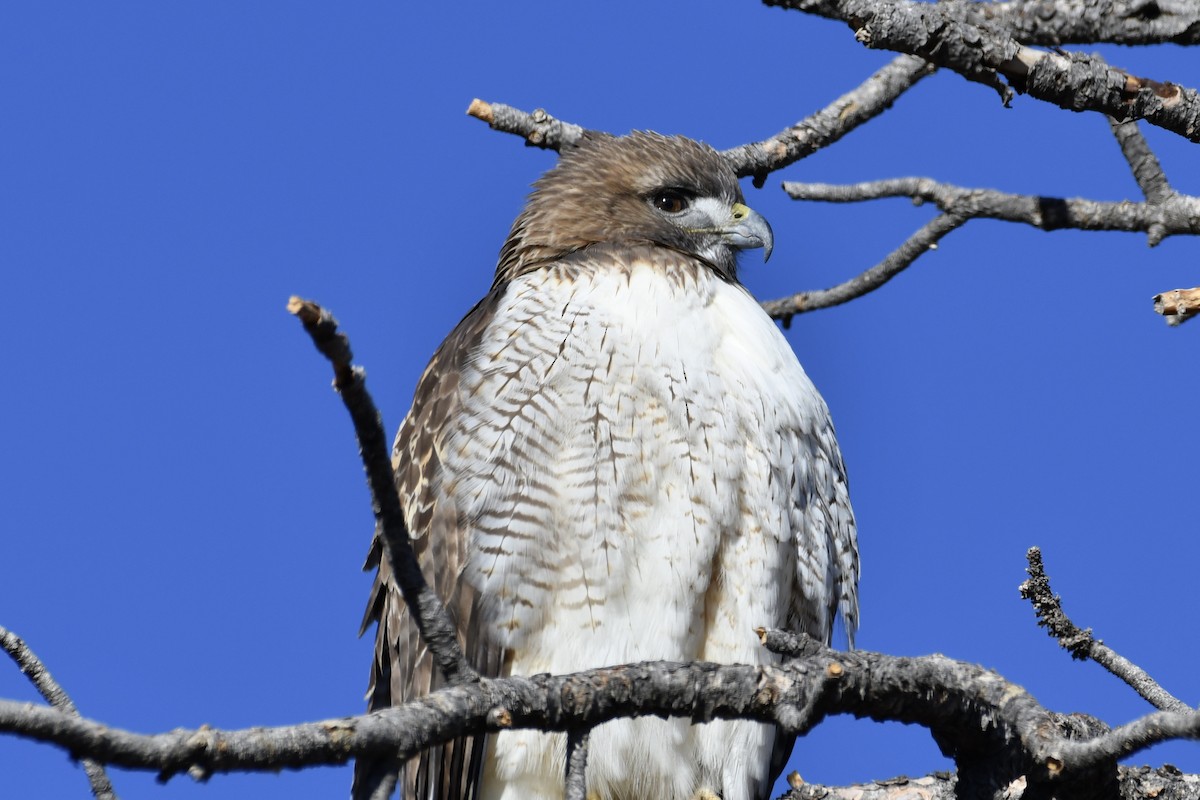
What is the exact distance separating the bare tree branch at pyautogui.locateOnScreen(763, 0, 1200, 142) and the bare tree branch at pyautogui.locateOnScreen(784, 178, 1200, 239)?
1.35 feet

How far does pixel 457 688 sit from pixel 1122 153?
3151 millimetres

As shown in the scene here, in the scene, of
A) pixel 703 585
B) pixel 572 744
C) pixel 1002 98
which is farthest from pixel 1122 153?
pixel 572 744

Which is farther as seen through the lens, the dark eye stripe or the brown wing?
the dark eye stripe

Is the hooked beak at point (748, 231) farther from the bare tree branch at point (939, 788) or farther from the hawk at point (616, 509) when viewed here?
the bare tree branch at point (939, 788)

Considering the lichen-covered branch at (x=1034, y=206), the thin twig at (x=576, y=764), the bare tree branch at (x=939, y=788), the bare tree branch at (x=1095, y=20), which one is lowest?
the thin twig at (x=576, y=764)

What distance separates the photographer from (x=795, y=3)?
3.32 m

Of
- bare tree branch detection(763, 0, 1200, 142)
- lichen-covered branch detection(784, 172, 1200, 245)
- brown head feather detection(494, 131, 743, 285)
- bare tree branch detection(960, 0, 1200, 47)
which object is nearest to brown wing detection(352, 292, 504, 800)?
brown head feather detection(494, 131, 743, 285)

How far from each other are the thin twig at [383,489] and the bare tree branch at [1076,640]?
66.2 inches

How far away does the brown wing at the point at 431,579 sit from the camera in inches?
176

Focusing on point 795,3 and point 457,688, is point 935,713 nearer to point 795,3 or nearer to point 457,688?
point 457,688

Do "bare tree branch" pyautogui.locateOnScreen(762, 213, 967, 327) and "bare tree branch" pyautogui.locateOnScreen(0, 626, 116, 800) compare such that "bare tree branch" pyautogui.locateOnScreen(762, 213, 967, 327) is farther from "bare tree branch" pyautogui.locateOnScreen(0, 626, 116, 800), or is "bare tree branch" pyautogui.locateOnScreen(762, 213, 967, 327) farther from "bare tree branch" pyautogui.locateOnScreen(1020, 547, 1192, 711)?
"bare tree branch" pyautogui.locateOnScreen(0, 626, 116, 800)

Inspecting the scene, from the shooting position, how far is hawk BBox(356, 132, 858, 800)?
4398 mm

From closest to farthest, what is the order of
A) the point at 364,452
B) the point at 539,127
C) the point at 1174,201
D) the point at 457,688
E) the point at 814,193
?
the point at 364,452, the point at 457,688, the point at 1174,201, the point at 814,193, the point at 539,127

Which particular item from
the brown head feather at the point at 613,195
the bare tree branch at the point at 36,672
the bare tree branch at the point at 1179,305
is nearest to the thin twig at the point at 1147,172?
the bare tree branch at the point at 1179,305
